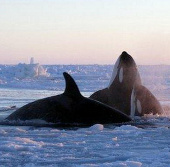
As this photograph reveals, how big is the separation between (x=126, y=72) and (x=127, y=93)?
2.27 ft

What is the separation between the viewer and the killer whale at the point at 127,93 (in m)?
13.4

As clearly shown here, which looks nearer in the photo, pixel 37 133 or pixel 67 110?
pixel 37 133

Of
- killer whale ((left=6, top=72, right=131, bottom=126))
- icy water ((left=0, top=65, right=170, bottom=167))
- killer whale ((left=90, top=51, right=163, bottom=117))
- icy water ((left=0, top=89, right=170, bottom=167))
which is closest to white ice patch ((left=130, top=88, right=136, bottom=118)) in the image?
killer whale ((left=90, top=51, right=163, bottom=117))

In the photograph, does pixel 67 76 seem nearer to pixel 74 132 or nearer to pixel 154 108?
pixel 74 132

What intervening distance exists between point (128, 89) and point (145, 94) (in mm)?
589

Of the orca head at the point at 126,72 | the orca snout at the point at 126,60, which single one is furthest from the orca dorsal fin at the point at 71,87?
the orca snout at the point at 126,60

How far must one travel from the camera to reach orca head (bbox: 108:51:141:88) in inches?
538

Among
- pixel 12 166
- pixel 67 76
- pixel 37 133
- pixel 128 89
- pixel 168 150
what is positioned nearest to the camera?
pixel 12 166

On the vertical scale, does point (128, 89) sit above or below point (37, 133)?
above

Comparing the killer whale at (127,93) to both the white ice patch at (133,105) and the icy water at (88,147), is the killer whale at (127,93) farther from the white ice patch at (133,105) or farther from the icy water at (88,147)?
the icy water at (88,147)

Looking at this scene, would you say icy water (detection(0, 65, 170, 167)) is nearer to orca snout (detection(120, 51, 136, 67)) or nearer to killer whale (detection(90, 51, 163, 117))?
killer whale (detection(90, 51, 163, 117))

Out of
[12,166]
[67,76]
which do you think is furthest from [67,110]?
[12,166]

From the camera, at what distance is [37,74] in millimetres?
63594

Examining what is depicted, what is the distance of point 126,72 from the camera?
1375cm
